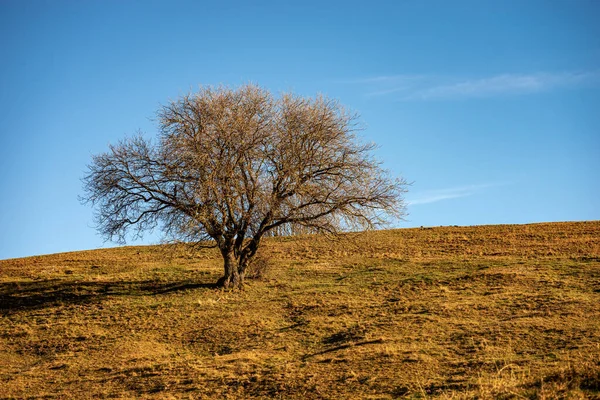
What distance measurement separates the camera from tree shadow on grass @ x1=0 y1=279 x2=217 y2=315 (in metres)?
31.6

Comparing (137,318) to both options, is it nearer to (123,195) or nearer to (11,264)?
(123,195)

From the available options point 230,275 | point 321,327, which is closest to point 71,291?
point 230,275

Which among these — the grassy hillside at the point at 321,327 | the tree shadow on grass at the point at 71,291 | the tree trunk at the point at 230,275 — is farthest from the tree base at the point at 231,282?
the grassy hillside at the point at 321,327

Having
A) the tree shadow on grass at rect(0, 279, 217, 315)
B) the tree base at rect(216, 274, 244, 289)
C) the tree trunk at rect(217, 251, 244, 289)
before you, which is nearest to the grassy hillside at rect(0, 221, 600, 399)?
the tree shadow on grass at rect(0, 279, 217, 315)

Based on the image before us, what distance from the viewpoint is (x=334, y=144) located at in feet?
105

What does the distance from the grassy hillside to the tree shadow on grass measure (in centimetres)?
14

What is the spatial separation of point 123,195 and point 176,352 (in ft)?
40.6

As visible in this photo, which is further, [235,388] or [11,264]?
[11,264]

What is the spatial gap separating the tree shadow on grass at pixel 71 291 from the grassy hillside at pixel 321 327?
138 millimetres

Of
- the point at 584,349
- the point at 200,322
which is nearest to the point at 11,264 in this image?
the point at 200,322

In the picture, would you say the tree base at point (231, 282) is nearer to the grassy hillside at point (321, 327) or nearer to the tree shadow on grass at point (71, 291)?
the tree shadow on grass at point (71, 291)

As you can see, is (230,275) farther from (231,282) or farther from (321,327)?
(321,327)

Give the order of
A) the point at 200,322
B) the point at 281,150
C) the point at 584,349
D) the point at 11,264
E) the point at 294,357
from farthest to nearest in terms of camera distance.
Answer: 1. the point at 11,264
2. the point at 281,150
3. the point at 200,322
4. the point at 294,357
5. the point at 584,349

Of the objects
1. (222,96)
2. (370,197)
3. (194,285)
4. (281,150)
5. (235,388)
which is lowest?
(235,388)
